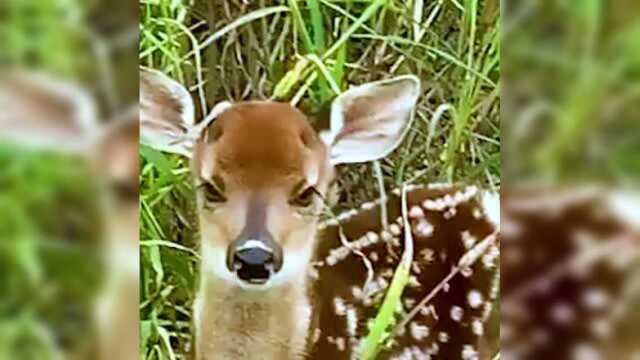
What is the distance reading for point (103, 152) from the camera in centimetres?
150

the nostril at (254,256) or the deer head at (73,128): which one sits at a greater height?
the deer head at (73,128)

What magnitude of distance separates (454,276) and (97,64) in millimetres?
490

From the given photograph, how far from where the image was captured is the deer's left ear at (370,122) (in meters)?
1.51

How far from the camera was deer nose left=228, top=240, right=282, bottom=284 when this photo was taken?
148 centimetres

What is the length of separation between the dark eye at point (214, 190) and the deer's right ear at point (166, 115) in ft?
0.14

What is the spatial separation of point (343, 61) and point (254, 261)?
0.26 meters

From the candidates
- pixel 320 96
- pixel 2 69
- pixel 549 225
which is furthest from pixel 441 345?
pixel 2 69

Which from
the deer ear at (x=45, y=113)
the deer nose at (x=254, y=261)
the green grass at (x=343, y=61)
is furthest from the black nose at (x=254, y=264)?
the deer ear at (x=45, y=113)

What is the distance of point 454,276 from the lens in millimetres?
1536

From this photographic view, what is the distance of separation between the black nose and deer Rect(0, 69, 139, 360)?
12 centimetres

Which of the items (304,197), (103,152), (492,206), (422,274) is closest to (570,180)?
(492,206)

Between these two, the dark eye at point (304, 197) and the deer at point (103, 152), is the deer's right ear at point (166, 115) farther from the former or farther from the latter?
the dark eye at point (304, 197)

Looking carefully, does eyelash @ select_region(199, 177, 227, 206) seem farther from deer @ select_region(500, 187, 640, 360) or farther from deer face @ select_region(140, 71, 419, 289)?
deer @ select_region(500, 187, 640, 360)

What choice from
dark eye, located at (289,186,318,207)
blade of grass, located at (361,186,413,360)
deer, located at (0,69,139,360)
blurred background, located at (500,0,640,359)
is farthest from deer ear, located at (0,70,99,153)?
blurred background, located at (500,0,640,359)
